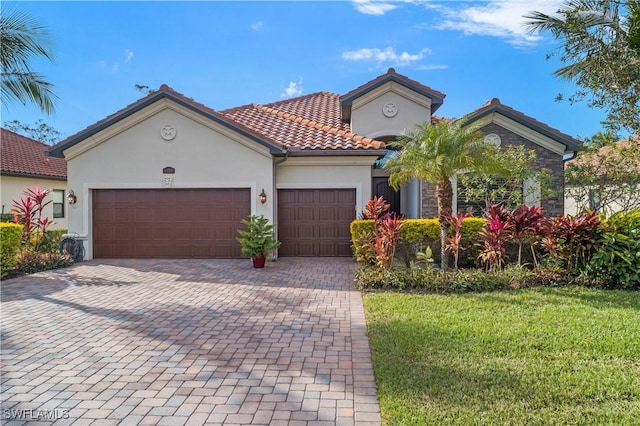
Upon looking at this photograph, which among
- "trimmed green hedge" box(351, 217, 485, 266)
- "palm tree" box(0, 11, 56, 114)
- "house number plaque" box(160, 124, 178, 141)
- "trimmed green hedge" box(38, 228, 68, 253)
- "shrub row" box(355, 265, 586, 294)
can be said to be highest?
"palm tree" box(0, 11, 56, 114)

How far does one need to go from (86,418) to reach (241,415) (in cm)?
145

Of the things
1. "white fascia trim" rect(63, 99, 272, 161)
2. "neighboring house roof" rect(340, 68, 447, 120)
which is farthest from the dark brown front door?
"white fascia trim" rect(63, 99, 272, 161)

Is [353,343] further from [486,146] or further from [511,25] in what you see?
[511,25]

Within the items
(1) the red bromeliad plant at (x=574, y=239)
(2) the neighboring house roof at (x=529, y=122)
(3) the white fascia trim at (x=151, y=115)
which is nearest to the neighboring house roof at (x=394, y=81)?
(2) the neighboring house roof at (x=529, y=122)

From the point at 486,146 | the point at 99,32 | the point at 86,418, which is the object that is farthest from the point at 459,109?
the point at 99,32

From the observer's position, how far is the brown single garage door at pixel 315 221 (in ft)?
43.9

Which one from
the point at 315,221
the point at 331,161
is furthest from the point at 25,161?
the point at 331,161

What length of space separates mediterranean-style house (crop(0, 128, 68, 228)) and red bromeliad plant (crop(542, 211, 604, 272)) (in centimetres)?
2013

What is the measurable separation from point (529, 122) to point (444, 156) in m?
6.51

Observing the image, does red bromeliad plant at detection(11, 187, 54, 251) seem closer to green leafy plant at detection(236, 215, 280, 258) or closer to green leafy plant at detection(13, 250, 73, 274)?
green leafy plant at detection(13, 250, 73, 274)

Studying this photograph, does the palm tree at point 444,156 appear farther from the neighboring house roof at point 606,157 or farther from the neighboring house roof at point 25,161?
the neighboring house roof at point 25,161

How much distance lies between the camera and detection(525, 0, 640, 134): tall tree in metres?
10.3

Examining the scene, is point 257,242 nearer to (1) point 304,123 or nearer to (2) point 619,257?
(1) point 304,123

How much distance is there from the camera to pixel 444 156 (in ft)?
29.4
